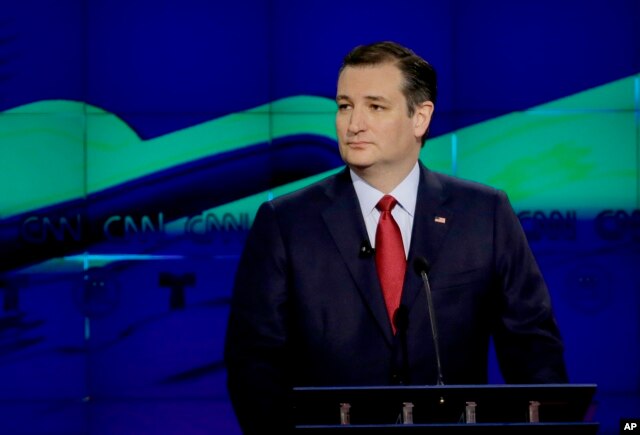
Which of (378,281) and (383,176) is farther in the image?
(383,176)

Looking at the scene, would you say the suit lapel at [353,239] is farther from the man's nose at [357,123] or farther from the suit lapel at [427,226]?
the man's nose at [357,123]

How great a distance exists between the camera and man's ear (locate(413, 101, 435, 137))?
2344 mm

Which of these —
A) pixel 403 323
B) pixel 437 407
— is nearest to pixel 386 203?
pixel 403 323

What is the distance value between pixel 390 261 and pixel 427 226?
12 cm

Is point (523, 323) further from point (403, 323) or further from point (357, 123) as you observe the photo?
point (357, 123)

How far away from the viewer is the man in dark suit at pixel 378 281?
7.25ft

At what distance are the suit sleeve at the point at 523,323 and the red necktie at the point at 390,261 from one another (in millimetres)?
228

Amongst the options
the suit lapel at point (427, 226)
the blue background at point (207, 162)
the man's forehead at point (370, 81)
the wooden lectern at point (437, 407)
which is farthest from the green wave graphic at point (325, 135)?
the wooden lectern at point (437, 407)

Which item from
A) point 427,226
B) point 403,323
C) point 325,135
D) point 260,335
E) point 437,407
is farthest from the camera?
point 325,135

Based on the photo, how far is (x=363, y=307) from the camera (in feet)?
7.33

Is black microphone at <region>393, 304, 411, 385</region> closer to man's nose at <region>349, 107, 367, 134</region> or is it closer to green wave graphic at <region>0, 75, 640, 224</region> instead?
man's nose at <region>349, 107, 367, 134</region>

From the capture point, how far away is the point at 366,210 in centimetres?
236

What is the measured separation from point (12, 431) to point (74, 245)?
96cm

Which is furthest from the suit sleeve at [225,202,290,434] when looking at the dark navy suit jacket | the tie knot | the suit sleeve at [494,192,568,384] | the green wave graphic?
the green wave graphic
